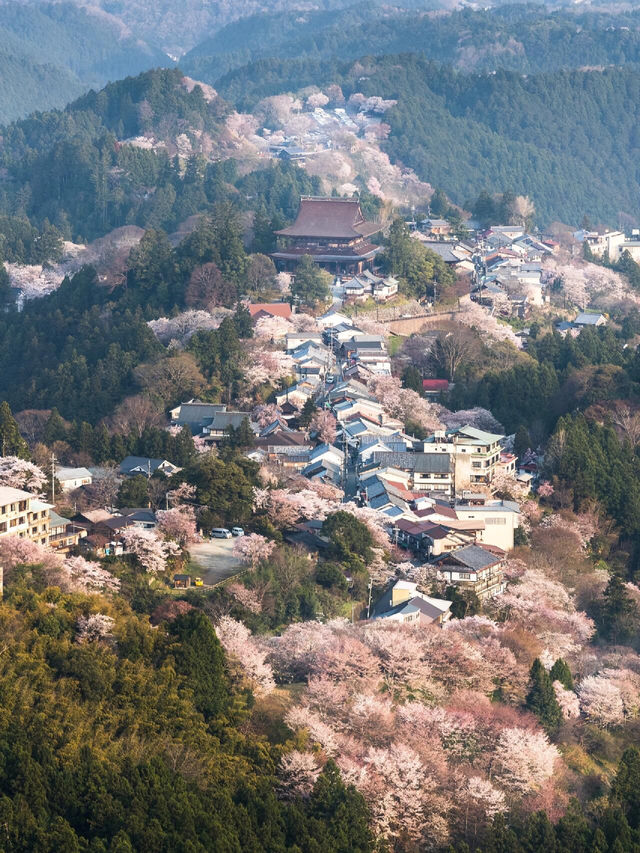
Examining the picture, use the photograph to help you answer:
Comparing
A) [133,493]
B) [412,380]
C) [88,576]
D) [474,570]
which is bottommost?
[412,380]

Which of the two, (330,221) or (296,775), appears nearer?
(296,775)

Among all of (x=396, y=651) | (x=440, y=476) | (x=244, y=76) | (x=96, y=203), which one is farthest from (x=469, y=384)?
(x=244, y=76)

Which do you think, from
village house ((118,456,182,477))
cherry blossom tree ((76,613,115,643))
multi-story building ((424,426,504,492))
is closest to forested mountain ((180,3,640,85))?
multi-story building ((424,426,504,492))

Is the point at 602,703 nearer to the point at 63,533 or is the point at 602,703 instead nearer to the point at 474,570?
the point at 474,570

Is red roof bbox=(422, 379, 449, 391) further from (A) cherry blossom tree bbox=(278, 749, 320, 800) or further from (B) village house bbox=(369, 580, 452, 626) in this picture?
(A) cherry blossom tree bbox=(278, 749, 320, 800)

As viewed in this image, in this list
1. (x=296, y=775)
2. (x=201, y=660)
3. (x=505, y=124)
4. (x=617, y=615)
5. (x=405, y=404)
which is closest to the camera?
(x=296, y=775)

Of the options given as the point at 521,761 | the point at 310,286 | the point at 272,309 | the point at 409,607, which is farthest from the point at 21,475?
the point at 310,286
